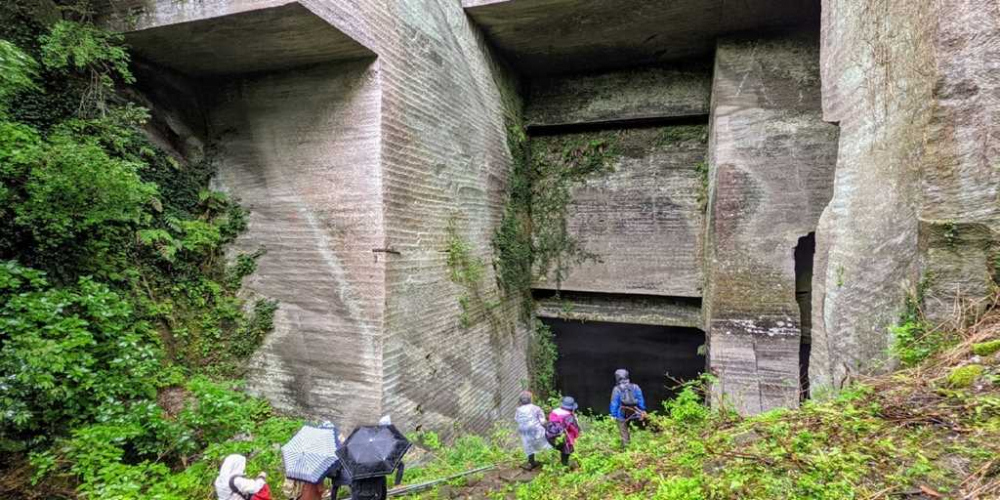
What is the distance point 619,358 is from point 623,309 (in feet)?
9.81

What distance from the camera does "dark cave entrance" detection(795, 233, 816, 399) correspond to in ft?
18.8

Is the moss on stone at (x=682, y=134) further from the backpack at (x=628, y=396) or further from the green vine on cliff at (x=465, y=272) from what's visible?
the backpack at (x=628, y=396)

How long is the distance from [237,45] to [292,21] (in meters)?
0.80

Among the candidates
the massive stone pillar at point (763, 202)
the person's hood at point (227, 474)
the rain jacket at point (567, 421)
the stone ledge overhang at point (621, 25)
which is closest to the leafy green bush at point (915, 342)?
the rain jacket at point (567, 421)

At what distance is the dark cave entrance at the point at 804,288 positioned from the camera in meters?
5.72

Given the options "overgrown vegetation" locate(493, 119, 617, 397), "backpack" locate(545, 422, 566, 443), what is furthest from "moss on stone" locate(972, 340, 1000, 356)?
"overgrown vegetation" locate(493, 119, 617, 397)

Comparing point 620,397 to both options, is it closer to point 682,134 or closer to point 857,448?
point 857,448

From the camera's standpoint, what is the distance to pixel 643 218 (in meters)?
6.96

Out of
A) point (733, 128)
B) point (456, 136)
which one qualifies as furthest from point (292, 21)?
point (733, 128)

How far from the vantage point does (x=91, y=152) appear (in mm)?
3123

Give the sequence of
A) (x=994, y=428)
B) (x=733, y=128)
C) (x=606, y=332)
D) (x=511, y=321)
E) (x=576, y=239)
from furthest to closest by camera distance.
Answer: (x=606, y=332)
(x=576, y=239)
(x=511, y=321)
(x=733, y=128)
(x=994, y=428)

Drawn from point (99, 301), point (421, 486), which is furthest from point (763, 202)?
point (99, 301)

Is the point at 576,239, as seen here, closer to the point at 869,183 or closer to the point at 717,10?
the point at 717,10

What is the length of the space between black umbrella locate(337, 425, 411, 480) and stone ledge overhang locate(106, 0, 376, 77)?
324 centimetres
